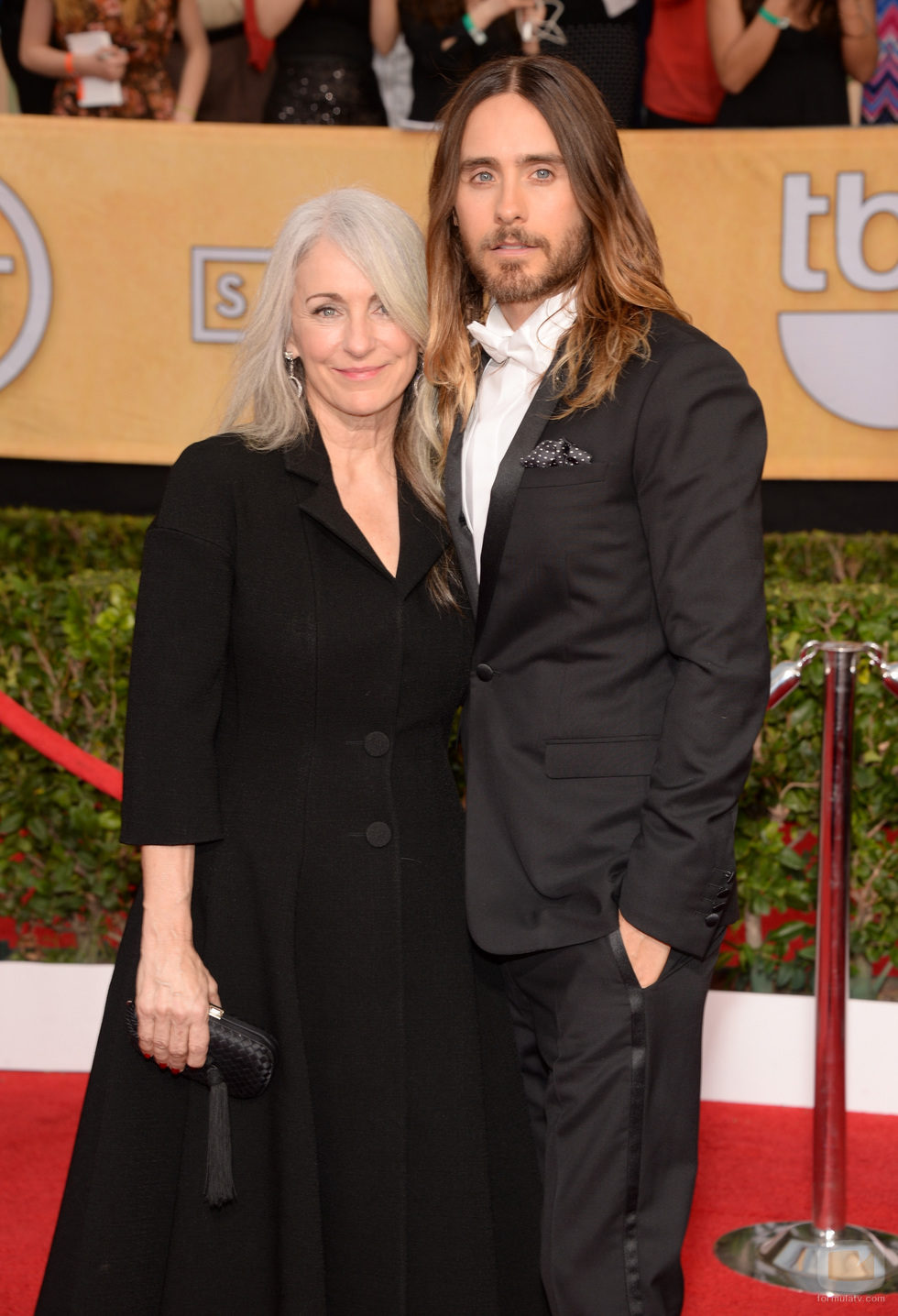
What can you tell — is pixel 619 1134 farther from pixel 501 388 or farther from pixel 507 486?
pixel 501 388

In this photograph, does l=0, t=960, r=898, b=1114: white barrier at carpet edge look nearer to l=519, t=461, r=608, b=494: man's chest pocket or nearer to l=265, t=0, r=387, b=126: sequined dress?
l=519, t=461, r=608, b=494: man's chest pocket

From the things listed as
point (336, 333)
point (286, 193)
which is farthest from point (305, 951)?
point (286, 193)

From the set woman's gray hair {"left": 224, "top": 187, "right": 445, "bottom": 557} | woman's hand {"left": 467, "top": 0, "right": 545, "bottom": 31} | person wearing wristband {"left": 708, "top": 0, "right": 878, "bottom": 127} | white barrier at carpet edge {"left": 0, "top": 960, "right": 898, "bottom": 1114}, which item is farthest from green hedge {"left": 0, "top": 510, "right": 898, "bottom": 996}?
woman's hand {"left": 467, "top": 0, "right": 545, "bottom": 31}

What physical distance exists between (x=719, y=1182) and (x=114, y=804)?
6.15ft

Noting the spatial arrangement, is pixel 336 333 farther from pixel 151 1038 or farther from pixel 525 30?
pixel 525 30

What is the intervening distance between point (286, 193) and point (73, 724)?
9.11 feet

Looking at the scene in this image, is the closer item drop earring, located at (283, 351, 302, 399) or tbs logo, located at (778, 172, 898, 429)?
drop earring, located at (283, 351, 302, 399)

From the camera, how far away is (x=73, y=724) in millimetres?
4164

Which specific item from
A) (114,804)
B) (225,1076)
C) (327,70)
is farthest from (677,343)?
(327,70)

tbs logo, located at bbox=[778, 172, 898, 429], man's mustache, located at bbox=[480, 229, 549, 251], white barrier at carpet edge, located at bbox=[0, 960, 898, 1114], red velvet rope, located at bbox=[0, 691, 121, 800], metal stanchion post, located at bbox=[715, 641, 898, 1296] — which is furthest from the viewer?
tbs logo, located at bbox=[778, 172, 898, 429]

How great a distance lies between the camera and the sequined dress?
6.09m

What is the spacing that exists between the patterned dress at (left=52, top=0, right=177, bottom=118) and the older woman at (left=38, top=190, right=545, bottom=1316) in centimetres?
426

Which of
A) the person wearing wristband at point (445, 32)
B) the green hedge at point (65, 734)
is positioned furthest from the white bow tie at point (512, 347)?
the person wearing wristband at point (445, 32)

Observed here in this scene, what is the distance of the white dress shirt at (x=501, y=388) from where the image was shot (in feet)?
7.35
